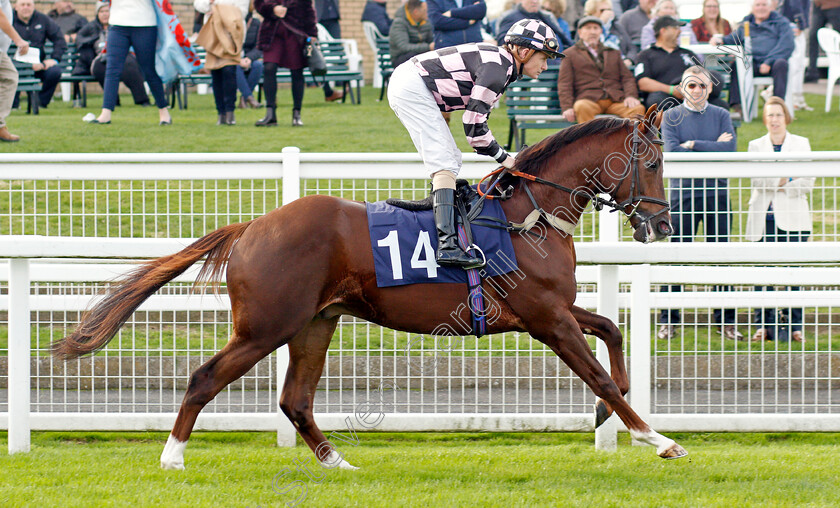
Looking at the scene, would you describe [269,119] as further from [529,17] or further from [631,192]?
[631,192]

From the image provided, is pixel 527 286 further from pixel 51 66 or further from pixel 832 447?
pixel 51 66

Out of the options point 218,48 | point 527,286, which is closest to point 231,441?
point 527,286

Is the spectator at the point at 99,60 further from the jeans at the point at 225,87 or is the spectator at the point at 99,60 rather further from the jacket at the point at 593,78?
the jacket at the point at 593,78

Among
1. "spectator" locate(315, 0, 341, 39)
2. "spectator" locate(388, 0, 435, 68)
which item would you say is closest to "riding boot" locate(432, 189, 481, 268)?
"spectator" locate(388, 0, 435, 68)

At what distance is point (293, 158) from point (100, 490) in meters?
1.89

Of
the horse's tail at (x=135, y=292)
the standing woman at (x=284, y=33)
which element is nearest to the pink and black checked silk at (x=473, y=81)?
the horse's tail at (x=135, y=292)

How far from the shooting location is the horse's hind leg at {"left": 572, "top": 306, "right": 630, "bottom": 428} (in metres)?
4.80

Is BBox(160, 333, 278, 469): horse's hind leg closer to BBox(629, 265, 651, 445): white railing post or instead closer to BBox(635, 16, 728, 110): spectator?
BBox(629, 265, 651, 445): white railing post

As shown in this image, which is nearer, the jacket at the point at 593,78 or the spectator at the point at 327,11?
the jacket at the point at 593,78

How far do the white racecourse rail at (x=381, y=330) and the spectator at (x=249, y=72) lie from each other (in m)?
8.24

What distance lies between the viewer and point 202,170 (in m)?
5.52

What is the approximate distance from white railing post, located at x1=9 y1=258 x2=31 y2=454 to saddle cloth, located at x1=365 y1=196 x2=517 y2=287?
162 cm

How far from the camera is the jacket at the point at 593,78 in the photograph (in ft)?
32.7

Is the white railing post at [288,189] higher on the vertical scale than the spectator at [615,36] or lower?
lower
